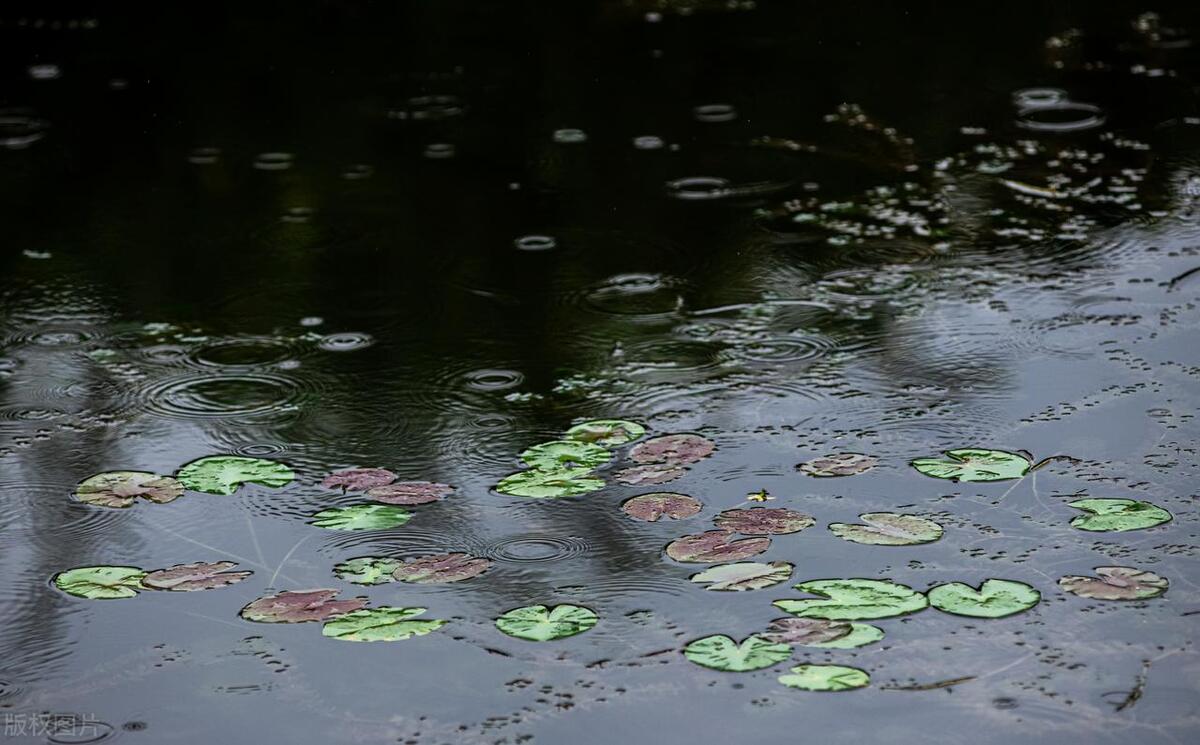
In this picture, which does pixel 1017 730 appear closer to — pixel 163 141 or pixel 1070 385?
pixel 1070 385

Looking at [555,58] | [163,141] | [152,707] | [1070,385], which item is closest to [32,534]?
[152,707]

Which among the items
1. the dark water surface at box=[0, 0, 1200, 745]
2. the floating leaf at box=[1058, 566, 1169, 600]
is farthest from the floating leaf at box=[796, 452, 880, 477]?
the floating leaf at box=[1058, 566, 1169, 600]

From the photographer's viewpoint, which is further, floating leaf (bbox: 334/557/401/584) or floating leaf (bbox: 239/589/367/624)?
floating leaf (bbox: 334/557/401/584)

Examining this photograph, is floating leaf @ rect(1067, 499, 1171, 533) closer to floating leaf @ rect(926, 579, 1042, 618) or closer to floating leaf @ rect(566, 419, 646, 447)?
floating leaf @ rect(926, 579, 1042, 618)

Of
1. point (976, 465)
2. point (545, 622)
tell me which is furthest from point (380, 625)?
point (976, 465)

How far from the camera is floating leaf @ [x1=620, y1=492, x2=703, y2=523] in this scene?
264 cm

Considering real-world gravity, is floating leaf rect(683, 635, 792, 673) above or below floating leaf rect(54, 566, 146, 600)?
below

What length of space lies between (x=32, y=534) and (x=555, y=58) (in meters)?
3.52

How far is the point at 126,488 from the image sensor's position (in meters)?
2.81

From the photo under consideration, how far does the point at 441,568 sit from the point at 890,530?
79 cm

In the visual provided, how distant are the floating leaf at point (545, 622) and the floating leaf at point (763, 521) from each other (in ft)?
1.19

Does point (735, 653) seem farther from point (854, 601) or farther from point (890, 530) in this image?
point (890, 530)

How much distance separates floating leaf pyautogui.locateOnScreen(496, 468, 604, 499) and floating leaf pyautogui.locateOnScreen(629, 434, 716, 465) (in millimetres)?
121

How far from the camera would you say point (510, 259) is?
154 inches
